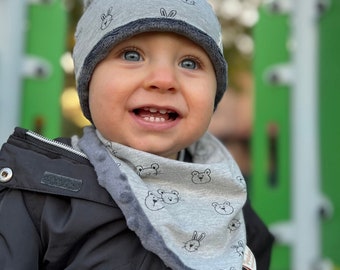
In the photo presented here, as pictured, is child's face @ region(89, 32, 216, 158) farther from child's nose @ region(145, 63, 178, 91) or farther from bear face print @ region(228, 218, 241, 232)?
bear face print @ region(228, 218, 241, 232)

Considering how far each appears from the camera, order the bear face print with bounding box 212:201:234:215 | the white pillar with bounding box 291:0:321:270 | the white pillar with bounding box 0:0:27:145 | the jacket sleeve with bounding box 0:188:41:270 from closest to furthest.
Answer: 1. the jacket sleeve with bounding box 0:188:41:270
2. the bear face print with bounding box 212:201:234:215
3. the white pillar with bounding box 0:0:27:145
4. the white pillar with bounding box 291:0:321:270

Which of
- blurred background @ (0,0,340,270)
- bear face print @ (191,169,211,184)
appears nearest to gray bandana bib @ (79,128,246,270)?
bear face print @ (191,169,211,184)

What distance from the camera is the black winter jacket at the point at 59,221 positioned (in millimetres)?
1064

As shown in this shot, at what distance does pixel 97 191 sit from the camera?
1.11 metres

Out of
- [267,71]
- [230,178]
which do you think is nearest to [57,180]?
[230,178]

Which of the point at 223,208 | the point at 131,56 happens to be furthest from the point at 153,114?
the point at 223,208

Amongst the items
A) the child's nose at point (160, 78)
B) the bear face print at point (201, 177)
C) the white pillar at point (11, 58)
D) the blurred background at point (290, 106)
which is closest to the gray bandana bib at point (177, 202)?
the bear face print at point (201, 177)

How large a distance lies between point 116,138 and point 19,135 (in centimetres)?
18

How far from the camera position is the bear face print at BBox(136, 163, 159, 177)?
1140 millimetres

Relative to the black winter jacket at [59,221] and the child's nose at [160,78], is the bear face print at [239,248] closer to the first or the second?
the black winter jacket at [59,221]

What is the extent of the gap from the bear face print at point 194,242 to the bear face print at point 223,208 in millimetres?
69

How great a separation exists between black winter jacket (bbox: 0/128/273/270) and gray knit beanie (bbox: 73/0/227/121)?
0.62 ft

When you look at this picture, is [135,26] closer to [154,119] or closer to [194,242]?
[154,119]

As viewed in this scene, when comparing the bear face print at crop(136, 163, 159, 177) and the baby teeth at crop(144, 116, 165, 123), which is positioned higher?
the baby teeth at crop(144, 116, 165, 123)
